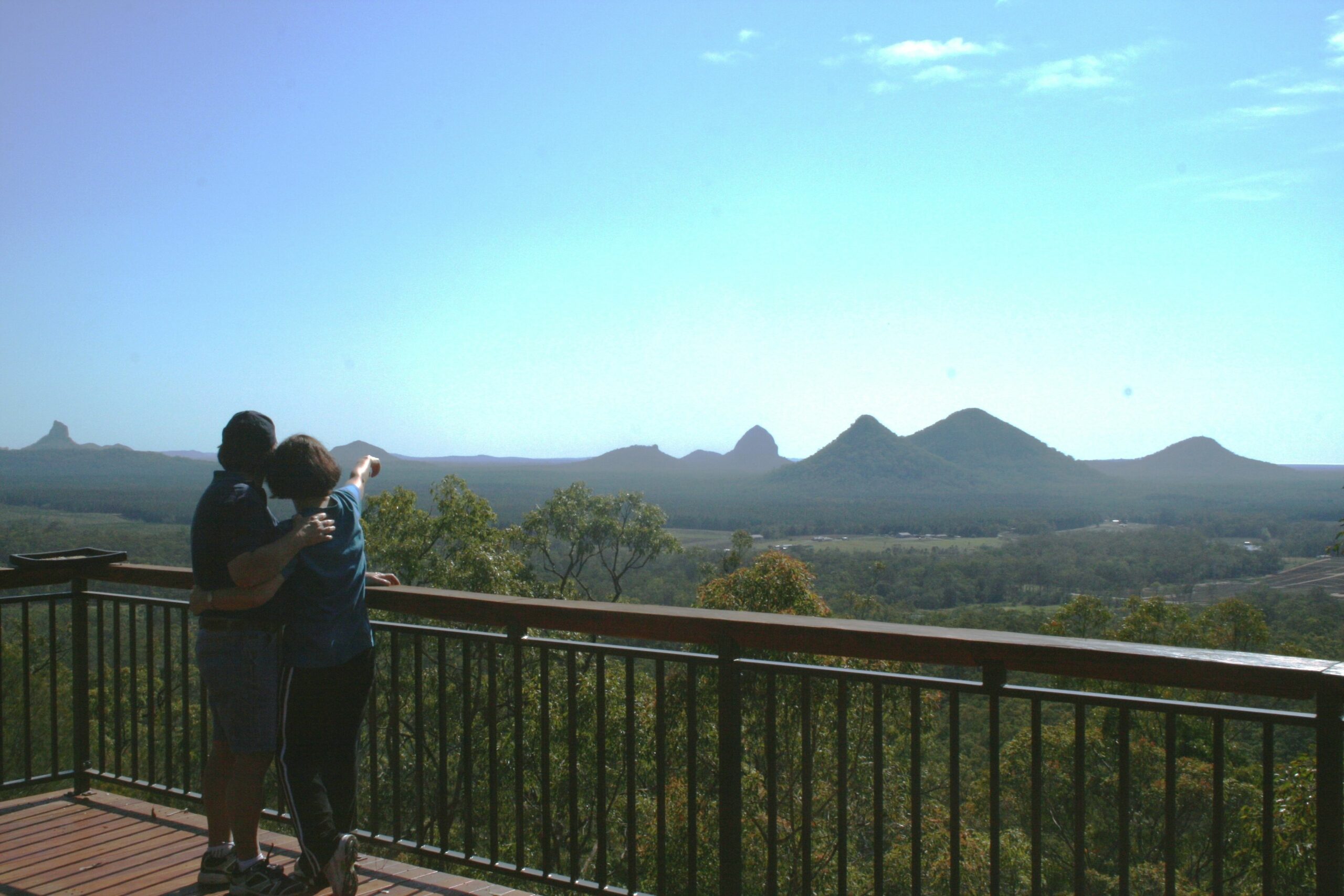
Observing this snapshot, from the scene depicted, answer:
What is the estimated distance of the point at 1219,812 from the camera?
5.26 feet

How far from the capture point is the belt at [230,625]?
2.24m

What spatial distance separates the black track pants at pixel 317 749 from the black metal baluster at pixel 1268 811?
2.00m

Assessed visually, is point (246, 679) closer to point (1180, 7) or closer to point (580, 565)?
point (1180, 7)

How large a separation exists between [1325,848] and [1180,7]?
36.9 ft

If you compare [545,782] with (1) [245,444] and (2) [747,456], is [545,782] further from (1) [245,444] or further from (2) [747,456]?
(2) [747,456]

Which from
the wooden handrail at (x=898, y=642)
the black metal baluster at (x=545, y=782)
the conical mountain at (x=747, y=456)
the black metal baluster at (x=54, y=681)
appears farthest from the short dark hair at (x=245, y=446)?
the conical mountain at (x=747, y=456)

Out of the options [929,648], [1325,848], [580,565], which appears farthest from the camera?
[580,565]

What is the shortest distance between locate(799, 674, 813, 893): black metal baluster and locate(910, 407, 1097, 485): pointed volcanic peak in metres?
125

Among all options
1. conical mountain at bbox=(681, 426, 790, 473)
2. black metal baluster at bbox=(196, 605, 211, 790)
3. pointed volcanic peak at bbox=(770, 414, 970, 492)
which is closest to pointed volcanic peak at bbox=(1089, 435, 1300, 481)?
pointed volcanic peak at bbox=(770, 414, 970, 492)

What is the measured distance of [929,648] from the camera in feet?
6.13

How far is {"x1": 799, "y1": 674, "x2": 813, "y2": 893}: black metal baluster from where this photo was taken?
1983 mm

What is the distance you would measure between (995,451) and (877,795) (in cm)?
13765

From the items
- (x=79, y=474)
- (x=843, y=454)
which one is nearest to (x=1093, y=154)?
(x=843, y=454)

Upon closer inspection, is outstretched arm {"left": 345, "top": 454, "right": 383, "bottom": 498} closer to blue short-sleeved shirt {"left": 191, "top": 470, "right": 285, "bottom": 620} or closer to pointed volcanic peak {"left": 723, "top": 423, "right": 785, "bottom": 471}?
blue short-sleeved shirt {"left": 191, "top": 470, "right": 285, "bottom": 620}
